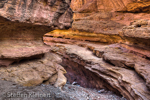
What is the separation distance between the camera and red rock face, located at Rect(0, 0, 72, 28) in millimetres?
3309

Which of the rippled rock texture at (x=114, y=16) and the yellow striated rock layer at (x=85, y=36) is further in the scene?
the rippled rock texture at (x=114, y=16)

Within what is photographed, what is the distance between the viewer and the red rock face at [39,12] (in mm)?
3309

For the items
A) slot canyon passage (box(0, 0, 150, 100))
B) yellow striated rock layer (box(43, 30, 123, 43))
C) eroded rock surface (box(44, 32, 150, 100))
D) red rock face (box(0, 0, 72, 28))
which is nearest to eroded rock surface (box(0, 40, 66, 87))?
slot canyon passage (box(0, 0, 150, 100))

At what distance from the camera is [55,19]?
4676 mm

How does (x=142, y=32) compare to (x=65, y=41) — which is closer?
(x=142, y=32)

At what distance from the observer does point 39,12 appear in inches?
158

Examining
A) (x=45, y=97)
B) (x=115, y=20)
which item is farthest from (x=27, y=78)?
(x=115, y=20)

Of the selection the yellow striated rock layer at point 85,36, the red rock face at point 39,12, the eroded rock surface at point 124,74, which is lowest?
the eroded rock surface at point 124,74

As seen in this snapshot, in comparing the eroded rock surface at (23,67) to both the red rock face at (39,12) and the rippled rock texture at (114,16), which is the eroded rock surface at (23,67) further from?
the rippled rock texture at (114,16)

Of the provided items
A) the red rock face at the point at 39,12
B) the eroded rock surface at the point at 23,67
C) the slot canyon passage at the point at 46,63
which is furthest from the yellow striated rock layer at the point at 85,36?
the eroded rock surface at the point at 23,67

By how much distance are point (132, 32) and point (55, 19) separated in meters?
4.50

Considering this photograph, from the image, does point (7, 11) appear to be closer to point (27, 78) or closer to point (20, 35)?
point (20, 35)

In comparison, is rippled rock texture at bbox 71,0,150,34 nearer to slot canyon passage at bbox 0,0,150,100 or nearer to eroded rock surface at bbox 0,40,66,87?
slot canyon passage at bbox 0,0,150,100

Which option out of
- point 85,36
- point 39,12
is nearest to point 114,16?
point 85,36
